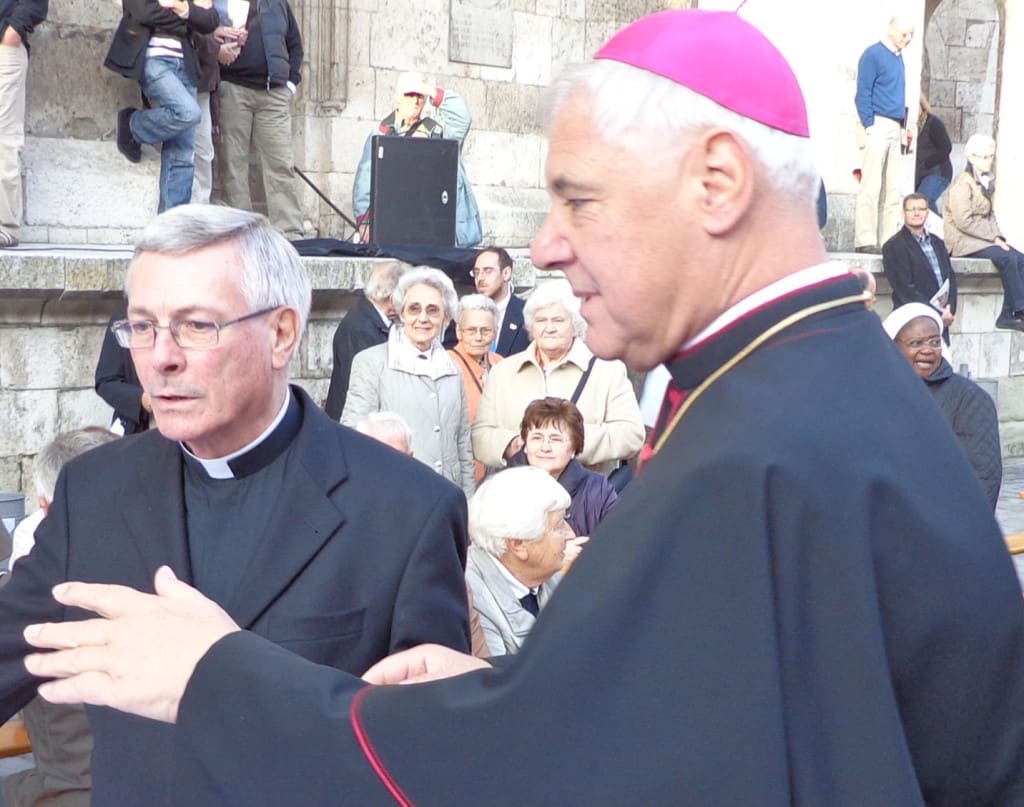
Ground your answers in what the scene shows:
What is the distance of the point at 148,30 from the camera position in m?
9.20

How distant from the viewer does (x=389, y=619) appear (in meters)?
2.36

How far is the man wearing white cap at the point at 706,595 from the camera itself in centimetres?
136

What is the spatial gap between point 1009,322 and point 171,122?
23.1 feet

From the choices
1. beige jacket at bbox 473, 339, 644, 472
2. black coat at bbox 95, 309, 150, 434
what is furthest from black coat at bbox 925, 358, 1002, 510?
black coat at bbox 95, 309, 150, 434

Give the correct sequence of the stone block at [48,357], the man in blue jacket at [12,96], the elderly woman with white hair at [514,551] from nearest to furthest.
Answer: the elderly woman with white hair at [514,551], the stone block at [48,357], the man in blue jacket at [12,96]

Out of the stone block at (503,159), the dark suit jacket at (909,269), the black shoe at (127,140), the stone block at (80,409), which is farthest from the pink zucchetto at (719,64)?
the stone block at (503,159)

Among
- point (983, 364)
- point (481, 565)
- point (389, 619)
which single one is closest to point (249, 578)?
point (389, 619)

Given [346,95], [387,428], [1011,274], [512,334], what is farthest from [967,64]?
[387,428]

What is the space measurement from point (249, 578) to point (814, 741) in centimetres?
116

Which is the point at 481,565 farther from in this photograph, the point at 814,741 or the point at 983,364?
the point at 983,364

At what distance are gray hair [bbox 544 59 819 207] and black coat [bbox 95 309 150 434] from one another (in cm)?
528

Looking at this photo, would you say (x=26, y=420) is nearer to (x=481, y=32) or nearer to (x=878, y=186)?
(x=481, y=32)

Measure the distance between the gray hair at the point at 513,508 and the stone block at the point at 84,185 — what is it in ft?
20.6

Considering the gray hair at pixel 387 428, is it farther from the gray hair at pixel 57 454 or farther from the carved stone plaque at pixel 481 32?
the carved stone plaque at pixel 481 32
